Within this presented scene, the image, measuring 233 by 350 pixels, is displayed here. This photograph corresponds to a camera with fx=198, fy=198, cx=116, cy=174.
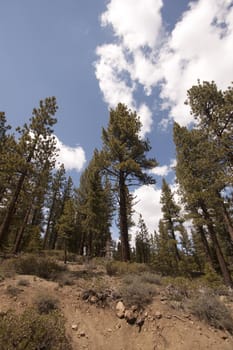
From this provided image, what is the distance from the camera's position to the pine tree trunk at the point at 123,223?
535 inches

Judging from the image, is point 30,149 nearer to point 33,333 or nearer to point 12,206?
point 12,206

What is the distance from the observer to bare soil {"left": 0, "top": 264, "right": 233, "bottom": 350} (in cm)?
572

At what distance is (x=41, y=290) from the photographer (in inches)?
304

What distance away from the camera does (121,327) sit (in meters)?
6.47

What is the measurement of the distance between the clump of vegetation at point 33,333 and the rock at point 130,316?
6.53 feet

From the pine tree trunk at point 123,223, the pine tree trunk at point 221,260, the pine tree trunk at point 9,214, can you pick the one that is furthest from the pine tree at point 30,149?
the pine tree trunk at point 221,260

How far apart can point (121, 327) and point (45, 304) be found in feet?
8.80

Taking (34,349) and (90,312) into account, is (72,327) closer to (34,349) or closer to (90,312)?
(90,312)

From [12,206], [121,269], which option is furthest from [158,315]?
[12,206]

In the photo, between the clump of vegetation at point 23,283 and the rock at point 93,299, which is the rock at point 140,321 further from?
the clump of vegetation at point 23,283

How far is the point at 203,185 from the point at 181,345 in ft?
42.8

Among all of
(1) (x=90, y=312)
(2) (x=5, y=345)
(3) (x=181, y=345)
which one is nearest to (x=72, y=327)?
(1) (x=90, y=312)

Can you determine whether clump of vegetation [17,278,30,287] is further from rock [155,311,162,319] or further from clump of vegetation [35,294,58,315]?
rock [155,311,162,319]

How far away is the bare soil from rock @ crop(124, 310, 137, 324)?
0.14 m
